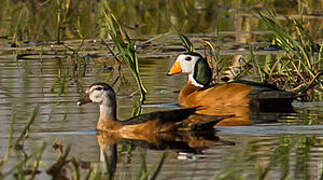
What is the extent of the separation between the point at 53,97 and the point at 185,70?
2016 mm

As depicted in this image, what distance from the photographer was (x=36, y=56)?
16.1 m

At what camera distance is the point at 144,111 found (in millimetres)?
11086

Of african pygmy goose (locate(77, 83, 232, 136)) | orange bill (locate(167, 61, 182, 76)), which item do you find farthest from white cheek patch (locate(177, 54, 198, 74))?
african pygmy goose (locate(77, 83, 232, 136))

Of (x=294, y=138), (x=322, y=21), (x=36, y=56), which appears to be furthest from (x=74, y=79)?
(x=322, y=21)

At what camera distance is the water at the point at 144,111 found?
24.9 feet

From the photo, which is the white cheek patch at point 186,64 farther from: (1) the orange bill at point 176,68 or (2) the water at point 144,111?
(2) the water at point 144,111

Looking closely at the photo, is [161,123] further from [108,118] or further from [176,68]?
[176,68]

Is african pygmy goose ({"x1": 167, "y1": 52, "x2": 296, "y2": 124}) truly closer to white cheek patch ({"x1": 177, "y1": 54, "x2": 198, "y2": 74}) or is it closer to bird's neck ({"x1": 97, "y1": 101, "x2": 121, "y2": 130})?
white cheek patch ({"x1": 177, "y1": 54, "x2": 198, "y2": 74})

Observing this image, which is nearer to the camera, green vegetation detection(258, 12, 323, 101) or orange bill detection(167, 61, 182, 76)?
green vegetation detection(258, 12, 323, 101)

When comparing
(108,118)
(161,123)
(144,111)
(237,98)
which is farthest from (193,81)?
(161,123)

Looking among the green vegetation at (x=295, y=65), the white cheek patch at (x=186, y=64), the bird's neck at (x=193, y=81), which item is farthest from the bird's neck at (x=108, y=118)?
the white cheek patch at (x=186, y=64)

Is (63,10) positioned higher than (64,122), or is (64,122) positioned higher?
(63,10)

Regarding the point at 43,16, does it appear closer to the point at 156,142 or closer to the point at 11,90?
the point at 11,90

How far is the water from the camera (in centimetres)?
759
